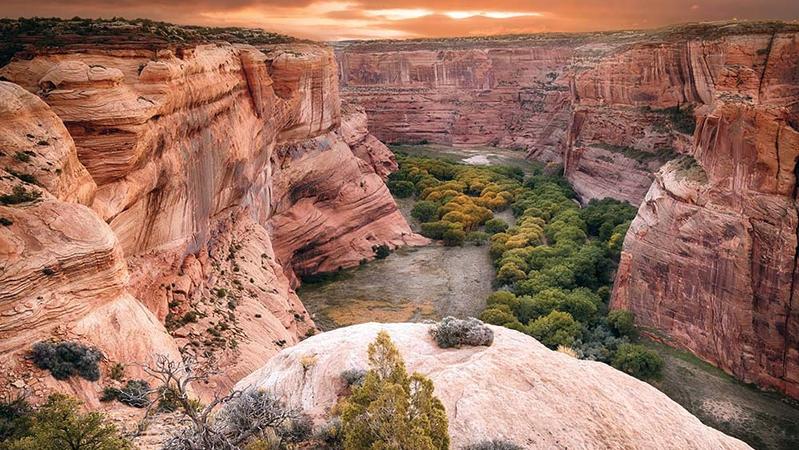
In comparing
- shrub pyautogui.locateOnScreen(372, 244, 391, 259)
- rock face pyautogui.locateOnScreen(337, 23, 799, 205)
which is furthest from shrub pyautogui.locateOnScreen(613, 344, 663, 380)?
shrub pyautogui.locateOnScreen(372, 244, 391, 259)

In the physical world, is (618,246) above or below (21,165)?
below

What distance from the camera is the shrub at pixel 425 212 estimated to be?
183 ft

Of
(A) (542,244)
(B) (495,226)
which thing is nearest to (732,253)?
(A) (542,244)

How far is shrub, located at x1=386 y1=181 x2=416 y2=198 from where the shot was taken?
6378cm

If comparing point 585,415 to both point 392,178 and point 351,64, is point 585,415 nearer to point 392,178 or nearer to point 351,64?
point 392,178

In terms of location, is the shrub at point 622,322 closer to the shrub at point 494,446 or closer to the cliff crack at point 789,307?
the cliff crack at point 789,307

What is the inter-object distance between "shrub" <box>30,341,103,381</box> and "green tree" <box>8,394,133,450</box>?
269 centimetres

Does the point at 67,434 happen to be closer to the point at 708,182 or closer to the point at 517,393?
the point at 517,393

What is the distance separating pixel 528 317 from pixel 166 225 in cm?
1937

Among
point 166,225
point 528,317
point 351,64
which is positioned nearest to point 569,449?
point 166,225

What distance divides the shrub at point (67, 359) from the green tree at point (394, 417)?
6.34m

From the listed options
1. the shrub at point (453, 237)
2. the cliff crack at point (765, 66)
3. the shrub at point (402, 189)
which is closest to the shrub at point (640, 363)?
the cliff crack at point (765, 66)

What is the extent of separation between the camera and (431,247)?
49.7 meters

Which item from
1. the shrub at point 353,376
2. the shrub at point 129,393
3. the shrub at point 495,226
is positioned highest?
the shrub at point 353,376
